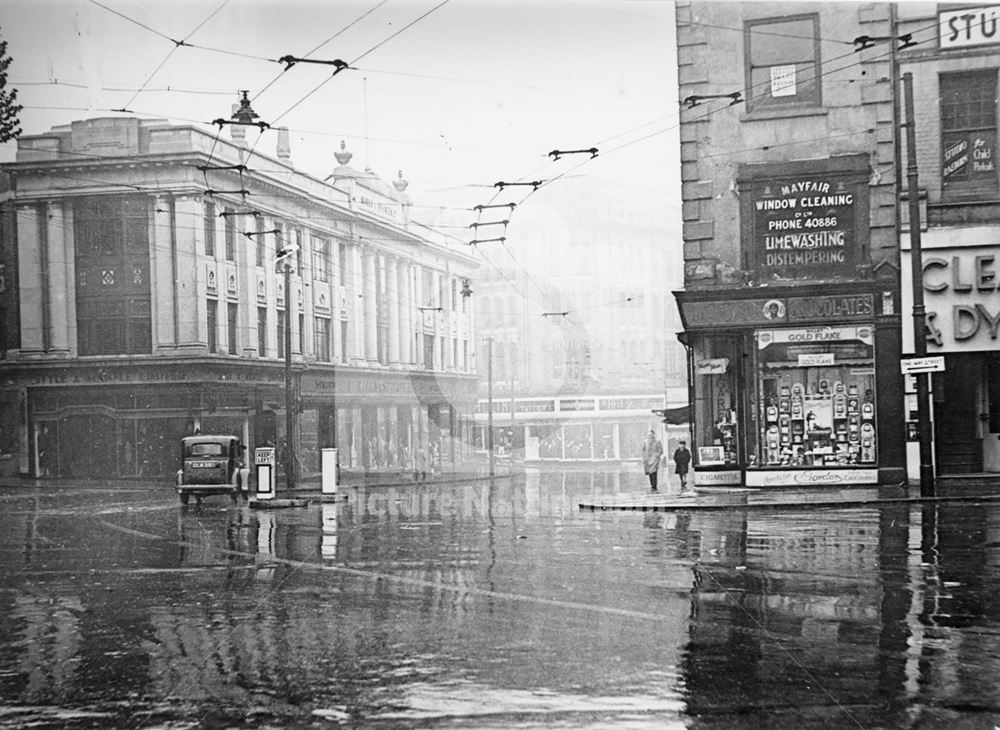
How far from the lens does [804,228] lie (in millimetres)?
26719

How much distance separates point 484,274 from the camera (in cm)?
7375

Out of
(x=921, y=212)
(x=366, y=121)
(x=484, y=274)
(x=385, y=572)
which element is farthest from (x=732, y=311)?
(x=484, y=274)

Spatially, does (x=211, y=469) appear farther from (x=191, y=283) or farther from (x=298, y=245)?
(x=298, y=245)

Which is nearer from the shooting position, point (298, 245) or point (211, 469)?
point (211, 469)

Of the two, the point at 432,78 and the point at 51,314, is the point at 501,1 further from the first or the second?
the point at 51,314

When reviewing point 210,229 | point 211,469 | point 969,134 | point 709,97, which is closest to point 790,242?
point 709,97

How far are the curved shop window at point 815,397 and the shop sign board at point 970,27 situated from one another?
6.89m

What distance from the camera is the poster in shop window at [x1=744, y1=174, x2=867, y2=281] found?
2653cm

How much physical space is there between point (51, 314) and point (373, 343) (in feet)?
49.4

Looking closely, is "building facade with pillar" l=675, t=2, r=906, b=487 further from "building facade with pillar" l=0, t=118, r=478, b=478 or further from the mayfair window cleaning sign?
"building facade with pillar" l=0, t=118, r=478, b=478

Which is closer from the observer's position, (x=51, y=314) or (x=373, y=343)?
(x=51, y=314)

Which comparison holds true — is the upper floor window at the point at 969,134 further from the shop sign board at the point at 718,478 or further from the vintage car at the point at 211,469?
the vintage car at the point at 211,469

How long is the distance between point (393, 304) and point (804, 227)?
30.8 metres

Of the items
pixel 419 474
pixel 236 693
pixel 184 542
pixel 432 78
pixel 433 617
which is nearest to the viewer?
pixel 236 693
